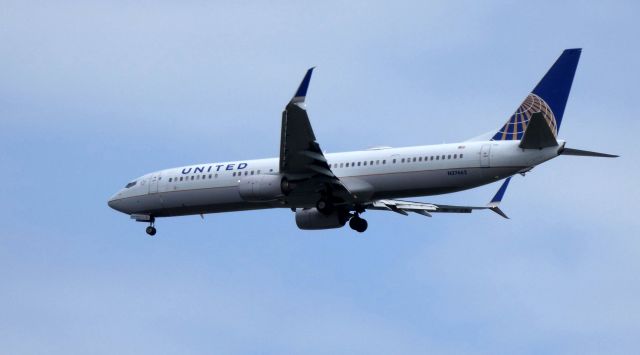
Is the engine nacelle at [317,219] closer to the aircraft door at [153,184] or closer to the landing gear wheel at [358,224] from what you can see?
the landing gear wheel at [358,224]

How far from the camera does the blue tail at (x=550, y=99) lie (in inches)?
1976

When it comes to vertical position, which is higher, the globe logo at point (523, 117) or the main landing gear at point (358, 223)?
the globe logo at point (523, 117)

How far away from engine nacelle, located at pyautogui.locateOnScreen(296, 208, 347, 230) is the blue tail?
735 cm

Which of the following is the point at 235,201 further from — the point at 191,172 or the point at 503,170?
the point at 503,170

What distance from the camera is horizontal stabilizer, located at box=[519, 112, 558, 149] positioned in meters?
47.7

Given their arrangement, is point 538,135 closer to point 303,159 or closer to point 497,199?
point 497,199

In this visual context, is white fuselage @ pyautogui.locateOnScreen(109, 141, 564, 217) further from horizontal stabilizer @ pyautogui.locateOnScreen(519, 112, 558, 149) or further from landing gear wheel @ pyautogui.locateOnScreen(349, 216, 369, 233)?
landing gear wheel @ pyautogui.locateOnScreen(349, 216, 369, 233)

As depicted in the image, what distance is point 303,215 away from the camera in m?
55.6

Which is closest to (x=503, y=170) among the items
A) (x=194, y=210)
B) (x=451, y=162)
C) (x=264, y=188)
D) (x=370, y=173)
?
(x=451, y=162)

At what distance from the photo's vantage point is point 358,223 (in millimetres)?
56000

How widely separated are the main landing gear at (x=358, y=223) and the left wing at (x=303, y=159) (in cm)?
297

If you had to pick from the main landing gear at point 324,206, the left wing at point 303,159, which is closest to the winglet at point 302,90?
the left wing at point 303,159

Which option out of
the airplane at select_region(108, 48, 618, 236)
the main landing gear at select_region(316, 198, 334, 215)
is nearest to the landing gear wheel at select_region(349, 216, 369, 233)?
the airplane at select_region(108, 48, 618, 236)

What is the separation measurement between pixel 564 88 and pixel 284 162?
10489 mm
